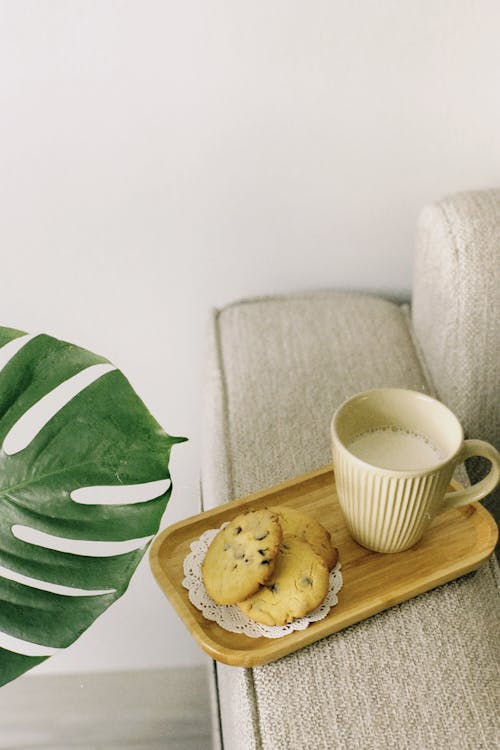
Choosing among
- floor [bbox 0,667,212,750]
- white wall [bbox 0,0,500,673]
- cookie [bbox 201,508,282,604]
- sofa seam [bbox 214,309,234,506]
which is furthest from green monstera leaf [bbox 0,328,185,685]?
floor [bbox 0,667,212,750]

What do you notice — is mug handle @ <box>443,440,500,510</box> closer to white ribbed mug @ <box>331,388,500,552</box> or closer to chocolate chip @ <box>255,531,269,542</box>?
white ribbed mug @ <box>331,388,500,552</box>

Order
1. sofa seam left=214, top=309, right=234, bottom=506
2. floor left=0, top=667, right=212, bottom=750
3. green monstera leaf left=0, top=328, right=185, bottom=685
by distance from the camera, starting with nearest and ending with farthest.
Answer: green monstera leaf left=0, top=328, right=185, bottom=685 < sofa seam left=214, top=309, right=234, bottom=506 < floor left=0, top=667, right=212, bottom=750

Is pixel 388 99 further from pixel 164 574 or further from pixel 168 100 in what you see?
pixel 164 574

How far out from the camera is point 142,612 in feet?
3.56

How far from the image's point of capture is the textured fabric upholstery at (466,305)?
2.29 ft

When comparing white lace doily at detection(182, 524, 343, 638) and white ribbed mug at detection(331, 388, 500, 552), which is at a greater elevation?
white ribbed mug at detection(331, 388, 500, 552)

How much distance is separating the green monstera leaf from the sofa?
0.42 feet

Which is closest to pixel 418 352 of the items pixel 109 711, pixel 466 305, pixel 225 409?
pixel 466 305

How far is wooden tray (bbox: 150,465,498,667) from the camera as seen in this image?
0.52m

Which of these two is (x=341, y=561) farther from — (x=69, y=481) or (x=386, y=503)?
(x=69, y=481)

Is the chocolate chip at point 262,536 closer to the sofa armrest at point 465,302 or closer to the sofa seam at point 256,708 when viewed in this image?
the sofa seam at point 256,708

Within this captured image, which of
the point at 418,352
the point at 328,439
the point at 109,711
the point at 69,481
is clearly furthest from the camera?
the point at 109,711

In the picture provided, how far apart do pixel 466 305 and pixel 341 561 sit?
0.27 meters

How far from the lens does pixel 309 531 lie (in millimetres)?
552
